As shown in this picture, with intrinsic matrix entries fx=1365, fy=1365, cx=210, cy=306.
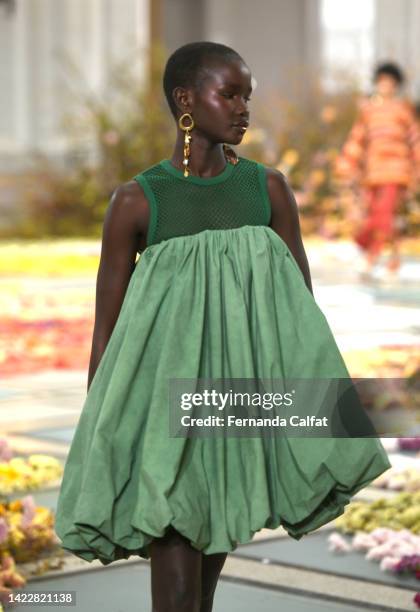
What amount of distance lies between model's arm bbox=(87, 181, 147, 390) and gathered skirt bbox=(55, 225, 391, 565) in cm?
5

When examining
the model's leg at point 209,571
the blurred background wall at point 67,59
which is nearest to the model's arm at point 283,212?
the model's leg at point 209,571

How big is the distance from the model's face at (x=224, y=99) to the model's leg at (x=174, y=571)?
72 cm

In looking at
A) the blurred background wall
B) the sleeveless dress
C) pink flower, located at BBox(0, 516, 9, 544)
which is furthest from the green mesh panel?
the blurred background wall

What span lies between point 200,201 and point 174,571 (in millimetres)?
671

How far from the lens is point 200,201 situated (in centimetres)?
251

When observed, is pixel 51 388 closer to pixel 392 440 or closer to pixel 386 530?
pixel 392 440

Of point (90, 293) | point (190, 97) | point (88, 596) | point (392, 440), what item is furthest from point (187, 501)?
point (90, 293)

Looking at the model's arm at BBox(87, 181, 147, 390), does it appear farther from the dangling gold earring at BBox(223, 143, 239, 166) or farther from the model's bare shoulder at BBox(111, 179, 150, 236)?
the dangling gold earring at BBox(223, 143, 239, 166)

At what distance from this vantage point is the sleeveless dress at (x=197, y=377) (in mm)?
2332

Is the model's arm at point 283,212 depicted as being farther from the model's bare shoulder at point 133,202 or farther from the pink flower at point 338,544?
the pink flower at point 338,544

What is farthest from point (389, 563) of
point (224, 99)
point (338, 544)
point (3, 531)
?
point (224, 99)

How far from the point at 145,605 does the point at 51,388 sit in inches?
152

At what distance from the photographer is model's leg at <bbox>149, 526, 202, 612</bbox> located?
2342 millimetres

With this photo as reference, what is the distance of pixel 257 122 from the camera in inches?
791
